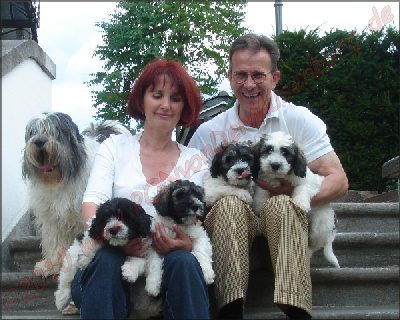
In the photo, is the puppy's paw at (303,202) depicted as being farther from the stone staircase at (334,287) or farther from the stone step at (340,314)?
the stone step at (340,314)

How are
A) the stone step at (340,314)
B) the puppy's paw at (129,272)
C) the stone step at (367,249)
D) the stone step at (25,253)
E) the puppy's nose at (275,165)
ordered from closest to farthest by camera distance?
1. the puppy's paw at (129,272)
2. the stone step at (340,314)
3. the puppy's nose at (275,165)
4. the stone step at (367,249)
5. the stone step at (25,253)

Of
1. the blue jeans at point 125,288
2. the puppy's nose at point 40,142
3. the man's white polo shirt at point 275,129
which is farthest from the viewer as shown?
the puppy's nose at point 40,142

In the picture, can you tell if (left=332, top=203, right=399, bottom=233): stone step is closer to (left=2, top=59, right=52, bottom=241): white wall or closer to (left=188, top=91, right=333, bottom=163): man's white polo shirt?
(left=188, top=91, right=333, bottom=163): man's white polo shirt

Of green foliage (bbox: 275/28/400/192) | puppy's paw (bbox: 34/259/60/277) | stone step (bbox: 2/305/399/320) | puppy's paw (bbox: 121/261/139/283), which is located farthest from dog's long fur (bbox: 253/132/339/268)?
green foliage (bbox: 275/28/400/192)

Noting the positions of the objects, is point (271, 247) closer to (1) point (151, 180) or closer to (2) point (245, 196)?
(2) point (245, 196)

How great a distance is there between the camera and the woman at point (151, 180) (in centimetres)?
214

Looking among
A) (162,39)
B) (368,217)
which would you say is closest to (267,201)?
(368,217)

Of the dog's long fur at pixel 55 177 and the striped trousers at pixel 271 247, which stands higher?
the dog's long fur at pixel 55 177

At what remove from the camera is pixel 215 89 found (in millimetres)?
19109

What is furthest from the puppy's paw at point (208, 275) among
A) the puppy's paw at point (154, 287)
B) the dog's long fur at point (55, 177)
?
the dog's long fur at point (55, 177)

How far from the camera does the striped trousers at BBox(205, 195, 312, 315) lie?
7.66 ft

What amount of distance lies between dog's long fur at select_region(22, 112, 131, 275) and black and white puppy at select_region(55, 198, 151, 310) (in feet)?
3.33

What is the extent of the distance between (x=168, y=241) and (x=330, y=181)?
3.97 ft

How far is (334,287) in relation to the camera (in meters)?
3.11
